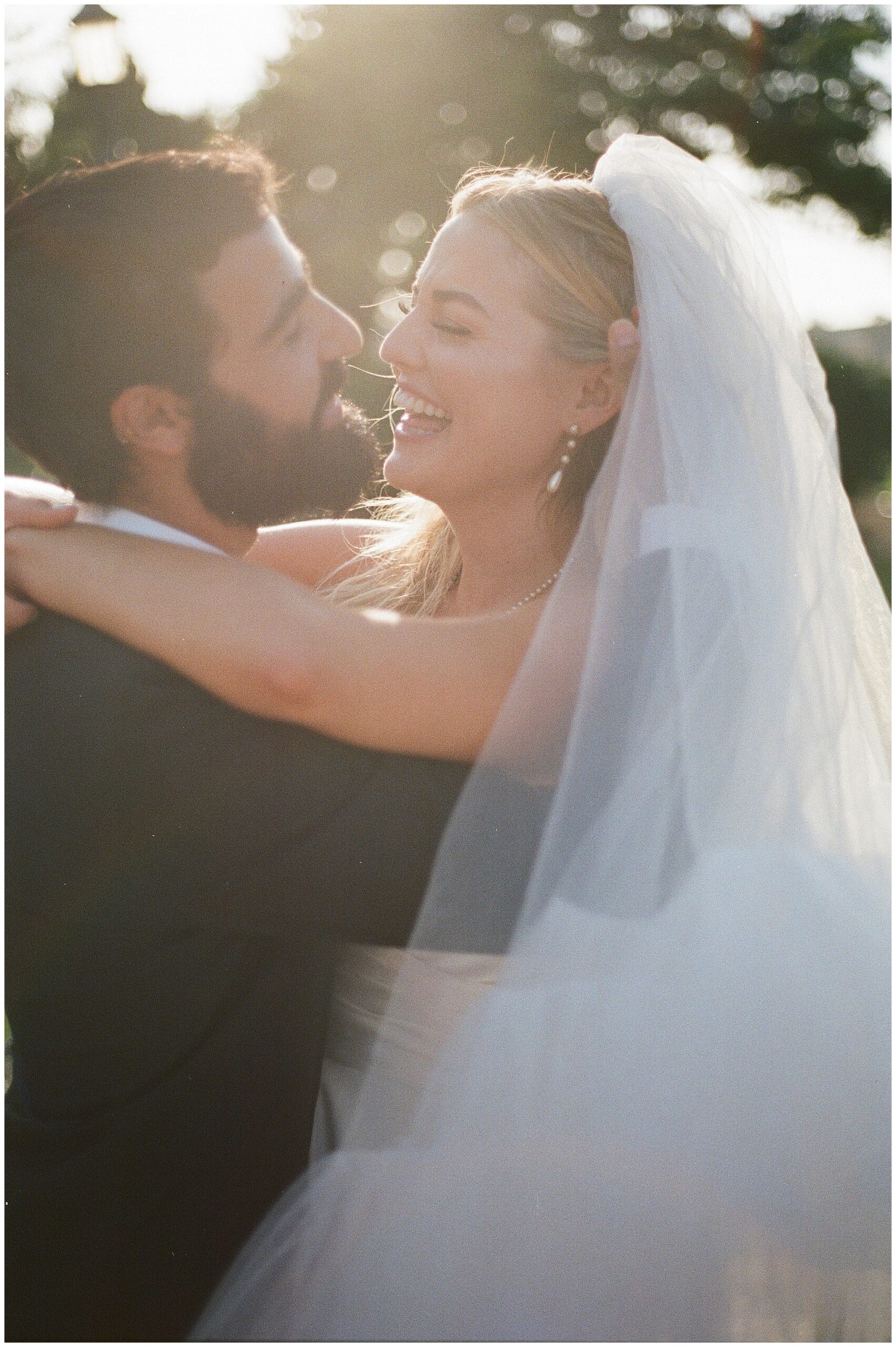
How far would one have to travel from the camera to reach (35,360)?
2094mm

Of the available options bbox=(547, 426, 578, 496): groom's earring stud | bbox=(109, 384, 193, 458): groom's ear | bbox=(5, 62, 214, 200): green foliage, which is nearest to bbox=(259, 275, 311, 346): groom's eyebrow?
bbox=(109, 384, 193, 458): groom's ear

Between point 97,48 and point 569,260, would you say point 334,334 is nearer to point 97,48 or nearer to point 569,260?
point 569,260

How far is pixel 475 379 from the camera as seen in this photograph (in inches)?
97.5

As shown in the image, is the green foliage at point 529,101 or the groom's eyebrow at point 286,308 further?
the green foliage at point 529,101

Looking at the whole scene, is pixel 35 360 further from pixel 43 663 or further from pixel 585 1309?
pixel 585 1309

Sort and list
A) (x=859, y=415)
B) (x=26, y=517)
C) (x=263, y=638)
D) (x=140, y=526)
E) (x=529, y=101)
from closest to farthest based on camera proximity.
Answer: (x=263, y=638)
(x=26, y=517)
(x=140, y=526)
(x=529, y=101)
(x=859, y=415)

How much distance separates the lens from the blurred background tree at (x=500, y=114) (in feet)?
10.9

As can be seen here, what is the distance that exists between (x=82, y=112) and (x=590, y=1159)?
3.18 m

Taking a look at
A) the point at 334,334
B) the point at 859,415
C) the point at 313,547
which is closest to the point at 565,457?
the point at 334,334

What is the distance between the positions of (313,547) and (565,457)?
88 centimetres

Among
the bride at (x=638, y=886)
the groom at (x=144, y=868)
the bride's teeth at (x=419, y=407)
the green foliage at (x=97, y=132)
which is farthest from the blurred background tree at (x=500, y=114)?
the bride at (x=638, y=886)

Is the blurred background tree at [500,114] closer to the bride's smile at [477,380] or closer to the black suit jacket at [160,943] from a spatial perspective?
the bride's smile at [477,380]

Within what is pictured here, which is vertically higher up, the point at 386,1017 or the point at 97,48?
the point at 97,48

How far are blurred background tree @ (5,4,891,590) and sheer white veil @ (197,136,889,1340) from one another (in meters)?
1.13
